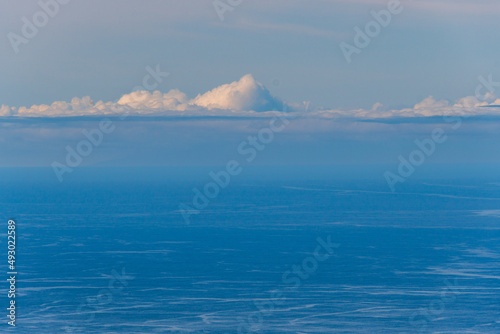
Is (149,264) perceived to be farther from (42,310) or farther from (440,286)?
(440,286)

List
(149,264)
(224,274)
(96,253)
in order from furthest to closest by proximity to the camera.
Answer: (96,253) < (149,264) < (224,274)

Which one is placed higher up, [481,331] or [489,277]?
A: [489,277]

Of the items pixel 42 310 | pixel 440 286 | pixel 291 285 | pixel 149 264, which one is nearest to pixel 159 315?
pixel 42 310

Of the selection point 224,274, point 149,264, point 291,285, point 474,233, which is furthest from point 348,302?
point 474,233

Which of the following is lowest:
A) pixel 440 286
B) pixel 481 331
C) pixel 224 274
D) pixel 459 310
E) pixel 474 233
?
pixel 481 331

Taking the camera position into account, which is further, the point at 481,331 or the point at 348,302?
the point at 348,302

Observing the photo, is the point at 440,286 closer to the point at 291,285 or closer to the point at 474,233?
the point at 291,285

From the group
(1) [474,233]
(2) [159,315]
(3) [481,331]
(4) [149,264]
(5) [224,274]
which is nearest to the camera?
(3) [481,331]

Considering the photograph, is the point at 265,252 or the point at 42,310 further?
the point at 265,252

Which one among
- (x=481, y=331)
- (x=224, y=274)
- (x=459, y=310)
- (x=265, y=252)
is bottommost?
(x=481, y=331)
